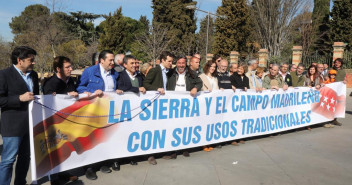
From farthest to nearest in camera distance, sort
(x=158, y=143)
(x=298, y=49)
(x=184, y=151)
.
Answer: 1. (x=298, y=49)
2. (x=184, y=151)
3. (x=158, y=143)

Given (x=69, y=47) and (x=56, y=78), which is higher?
(x=69, y=47)

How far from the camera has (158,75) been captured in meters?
4.62

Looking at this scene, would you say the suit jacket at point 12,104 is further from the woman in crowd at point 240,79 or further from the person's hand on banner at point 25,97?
the woman in crowd at point 240,79

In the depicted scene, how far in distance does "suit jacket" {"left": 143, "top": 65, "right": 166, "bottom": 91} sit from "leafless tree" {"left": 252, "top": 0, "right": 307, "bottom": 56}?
2004cm

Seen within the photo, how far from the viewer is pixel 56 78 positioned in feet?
11.6

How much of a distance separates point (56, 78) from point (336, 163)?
181 inches

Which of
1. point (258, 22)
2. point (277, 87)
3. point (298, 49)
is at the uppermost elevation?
point (258, 22)

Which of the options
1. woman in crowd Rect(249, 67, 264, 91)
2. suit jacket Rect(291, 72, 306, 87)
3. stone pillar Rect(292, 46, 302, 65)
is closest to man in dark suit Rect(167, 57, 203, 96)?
woman in crowd Rect(249, 67, 264, 91)

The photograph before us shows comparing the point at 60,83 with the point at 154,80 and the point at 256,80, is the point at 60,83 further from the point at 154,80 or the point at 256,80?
the point at 256,80

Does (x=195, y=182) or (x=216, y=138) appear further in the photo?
(x=216, y=138)

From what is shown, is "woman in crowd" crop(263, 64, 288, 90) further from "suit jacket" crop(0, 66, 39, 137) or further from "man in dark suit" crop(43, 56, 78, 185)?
"suit jacket" crop(0, 66, 39, 137)

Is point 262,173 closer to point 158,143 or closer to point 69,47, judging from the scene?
point 158,143

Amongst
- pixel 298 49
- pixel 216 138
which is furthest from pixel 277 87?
pixel 298 49

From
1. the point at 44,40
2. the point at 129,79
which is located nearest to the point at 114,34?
the point at 44,40
